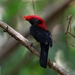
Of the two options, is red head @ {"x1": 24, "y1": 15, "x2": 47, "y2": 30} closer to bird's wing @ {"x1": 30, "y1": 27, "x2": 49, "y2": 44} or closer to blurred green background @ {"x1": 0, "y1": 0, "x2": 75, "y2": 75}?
bird's wing @ {"x1": 30, "y1": 27, "x2": 49, "y2": 44}

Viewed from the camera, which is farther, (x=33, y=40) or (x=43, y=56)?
(x=33, y=40)

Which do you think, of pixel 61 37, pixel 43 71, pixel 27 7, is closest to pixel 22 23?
pixel 27 7

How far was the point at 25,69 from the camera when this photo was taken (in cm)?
466

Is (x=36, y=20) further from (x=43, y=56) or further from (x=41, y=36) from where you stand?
(x=43, y=56)

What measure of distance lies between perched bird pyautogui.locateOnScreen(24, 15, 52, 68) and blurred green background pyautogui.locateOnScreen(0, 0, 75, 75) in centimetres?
68

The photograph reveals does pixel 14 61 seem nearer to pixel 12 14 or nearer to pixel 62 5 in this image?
pixel 12 14

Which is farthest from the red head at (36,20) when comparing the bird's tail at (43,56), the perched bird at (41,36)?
the bird's tail at (43,56)

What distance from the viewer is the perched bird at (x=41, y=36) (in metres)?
3.17

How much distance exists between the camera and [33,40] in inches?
178

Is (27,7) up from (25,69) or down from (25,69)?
up

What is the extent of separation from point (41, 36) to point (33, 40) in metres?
1.21

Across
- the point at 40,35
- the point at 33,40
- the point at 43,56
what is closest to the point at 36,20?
the point at 40,35

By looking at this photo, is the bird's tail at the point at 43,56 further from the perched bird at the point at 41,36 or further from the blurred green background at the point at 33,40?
the blurred green background at the point at 33,40

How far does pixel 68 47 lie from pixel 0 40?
3.53ft
